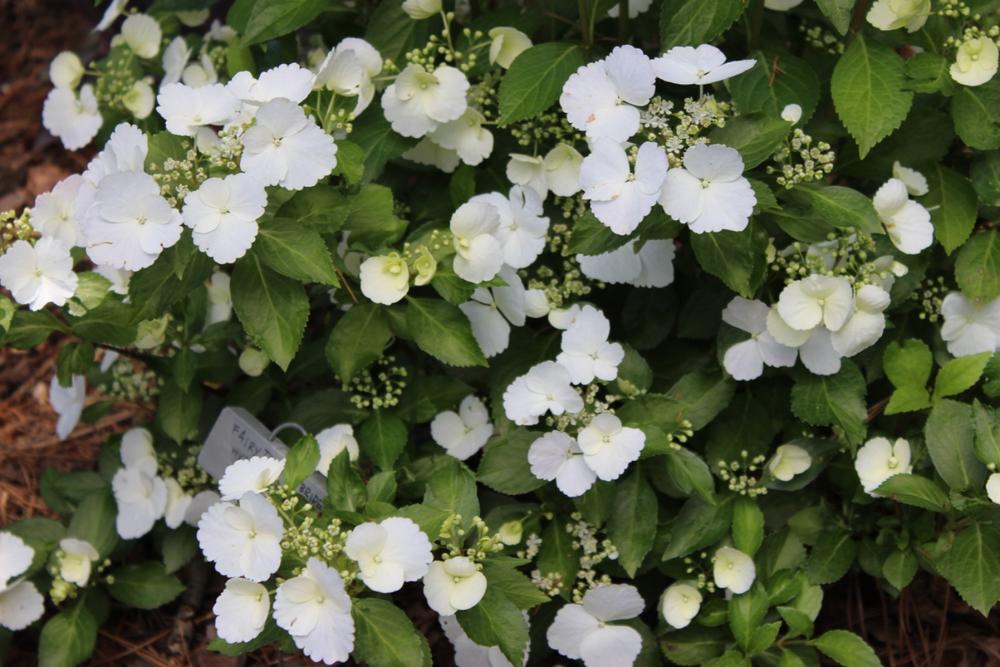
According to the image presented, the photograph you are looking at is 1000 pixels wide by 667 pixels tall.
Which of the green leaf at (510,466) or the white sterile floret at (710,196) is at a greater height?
the white sterile floret at (710,196)

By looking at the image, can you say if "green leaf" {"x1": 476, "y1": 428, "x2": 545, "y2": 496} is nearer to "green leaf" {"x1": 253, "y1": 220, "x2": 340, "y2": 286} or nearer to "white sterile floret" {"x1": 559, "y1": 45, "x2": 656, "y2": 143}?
"green leaf" {"x1": 253, "y1": 220, "x2": 340, "y2": 286}

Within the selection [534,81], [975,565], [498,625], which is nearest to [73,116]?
[534,81]

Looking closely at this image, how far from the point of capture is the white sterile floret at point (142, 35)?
254 cm

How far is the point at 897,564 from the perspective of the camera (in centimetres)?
207

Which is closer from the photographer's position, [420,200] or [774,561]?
[774,561]

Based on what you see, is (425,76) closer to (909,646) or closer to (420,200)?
(420,200)

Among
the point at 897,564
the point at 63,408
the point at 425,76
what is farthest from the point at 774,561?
the point at 63,408

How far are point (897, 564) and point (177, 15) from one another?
201 centimetres

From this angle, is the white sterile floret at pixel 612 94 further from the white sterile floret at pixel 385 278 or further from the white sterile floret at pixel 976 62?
the white sterile floret at pixel 976 62

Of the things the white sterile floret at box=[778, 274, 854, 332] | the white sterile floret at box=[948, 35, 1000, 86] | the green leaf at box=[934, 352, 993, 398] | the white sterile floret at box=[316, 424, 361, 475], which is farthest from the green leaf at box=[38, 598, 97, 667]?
the white sterile floret at box=[948, 35, 1000, 86]

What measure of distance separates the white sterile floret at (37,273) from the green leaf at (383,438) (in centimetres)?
59

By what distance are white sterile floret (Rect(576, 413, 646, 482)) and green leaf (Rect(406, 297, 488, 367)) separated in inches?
8.6

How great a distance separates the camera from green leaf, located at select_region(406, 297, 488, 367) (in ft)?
6.52

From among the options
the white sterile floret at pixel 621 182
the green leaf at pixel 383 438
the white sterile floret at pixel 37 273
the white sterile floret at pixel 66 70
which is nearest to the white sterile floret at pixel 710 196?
the white sterile floret at pixel 621 182
